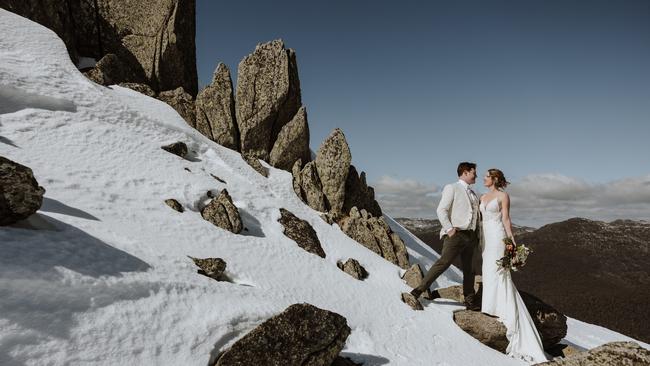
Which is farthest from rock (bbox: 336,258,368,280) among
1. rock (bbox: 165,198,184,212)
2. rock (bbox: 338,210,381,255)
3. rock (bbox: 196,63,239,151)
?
rock (bbox: 196,63,239,151)

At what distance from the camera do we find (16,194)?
7.34 meters

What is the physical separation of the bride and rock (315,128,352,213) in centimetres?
1191

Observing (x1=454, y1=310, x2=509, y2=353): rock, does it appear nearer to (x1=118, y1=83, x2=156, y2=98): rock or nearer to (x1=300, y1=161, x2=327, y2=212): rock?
(x1=300, y1=161, x2=327, y2=212): rock

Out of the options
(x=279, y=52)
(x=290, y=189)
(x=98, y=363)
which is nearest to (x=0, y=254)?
(x=98, y=363)

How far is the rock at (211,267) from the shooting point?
33.8 ft

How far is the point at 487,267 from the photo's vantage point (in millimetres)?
11469

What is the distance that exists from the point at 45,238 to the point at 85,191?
541 centimetres

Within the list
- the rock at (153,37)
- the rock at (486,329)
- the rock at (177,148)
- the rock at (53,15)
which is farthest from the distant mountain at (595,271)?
the rock at (53,15)

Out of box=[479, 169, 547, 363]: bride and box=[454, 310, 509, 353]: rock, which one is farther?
box=[454, 310, 509, 353]: rock

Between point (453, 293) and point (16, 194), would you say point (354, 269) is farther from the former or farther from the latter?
point (16, 194)

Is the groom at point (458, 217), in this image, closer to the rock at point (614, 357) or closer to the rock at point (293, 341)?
the rock at point (293, 341)

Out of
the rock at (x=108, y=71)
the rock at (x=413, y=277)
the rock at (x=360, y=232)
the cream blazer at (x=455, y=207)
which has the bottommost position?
the rock at (x=413, y=277)

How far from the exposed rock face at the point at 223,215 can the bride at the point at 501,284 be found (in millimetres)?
9959

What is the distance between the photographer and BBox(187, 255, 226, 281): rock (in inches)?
405
